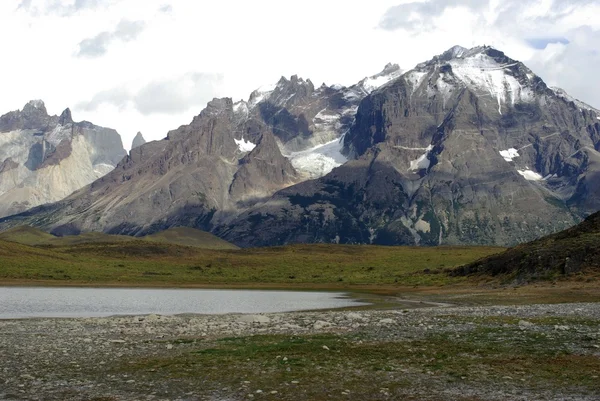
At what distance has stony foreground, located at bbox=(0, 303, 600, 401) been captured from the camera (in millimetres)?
29297

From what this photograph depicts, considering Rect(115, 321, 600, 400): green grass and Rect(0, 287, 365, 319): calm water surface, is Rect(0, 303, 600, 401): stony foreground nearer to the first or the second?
Rect(115, 321, 600, 400): green grass

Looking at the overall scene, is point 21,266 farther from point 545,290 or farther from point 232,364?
point 232,364

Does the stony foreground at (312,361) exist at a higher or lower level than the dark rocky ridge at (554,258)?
lower

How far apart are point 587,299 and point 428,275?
76988mm

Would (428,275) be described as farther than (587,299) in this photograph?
Yes

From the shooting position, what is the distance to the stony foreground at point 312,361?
2930 centimetres

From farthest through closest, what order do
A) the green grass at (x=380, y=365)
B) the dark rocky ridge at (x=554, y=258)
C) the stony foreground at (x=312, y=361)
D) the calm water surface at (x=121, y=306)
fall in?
the dark rocky ridge at (x=554, y=258), the calm water surface at (x=121, y=306), the green grass at (x=380, y=365), the stony foreground at (x=312, y=361)

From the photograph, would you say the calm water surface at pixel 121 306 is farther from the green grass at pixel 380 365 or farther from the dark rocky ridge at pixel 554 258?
the green grass at pixel 380 365

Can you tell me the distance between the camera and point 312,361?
1415 inches

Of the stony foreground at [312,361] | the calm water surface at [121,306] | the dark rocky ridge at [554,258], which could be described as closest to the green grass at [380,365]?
the stony foreground at [312,361]

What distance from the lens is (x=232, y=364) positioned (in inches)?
1401

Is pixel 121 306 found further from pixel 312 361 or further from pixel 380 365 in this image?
pixel 380 365

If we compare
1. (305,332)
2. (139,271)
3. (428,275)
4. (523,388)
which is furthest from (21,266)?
(523,388)

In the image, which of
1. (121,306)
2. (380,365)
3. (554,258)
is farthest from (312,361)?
(554,258)
